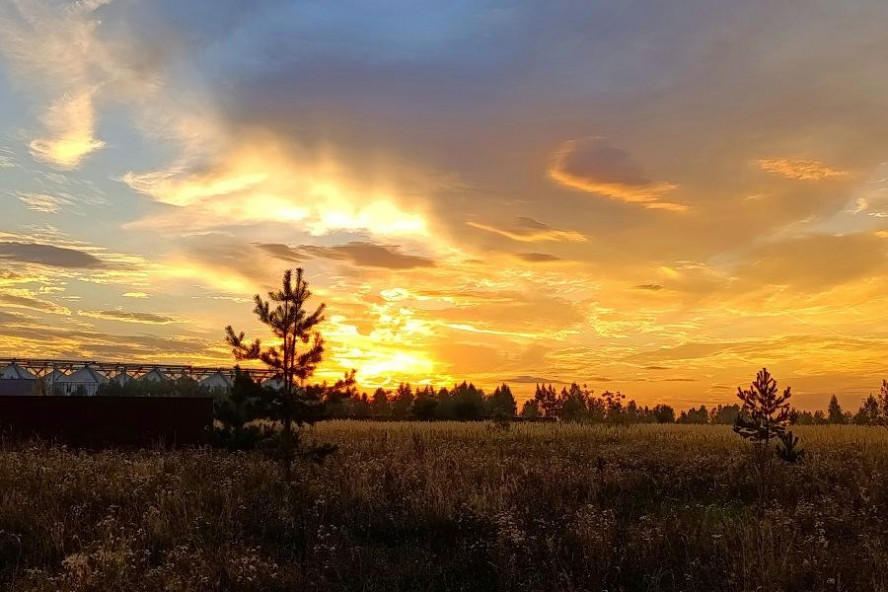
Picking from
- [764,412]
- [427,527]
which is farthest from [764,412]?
[427,527]

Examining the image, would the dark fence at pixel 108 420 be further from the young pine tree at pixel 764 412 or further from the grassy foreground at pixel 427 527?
the young pine tree at pixel 764 412

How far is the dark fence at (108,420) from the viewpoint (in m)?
18.9

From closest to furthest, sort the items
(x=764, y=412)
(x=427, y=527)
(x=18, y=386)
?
(x=427, y=527) → (x=764, y=412) → (x=18, y=386)

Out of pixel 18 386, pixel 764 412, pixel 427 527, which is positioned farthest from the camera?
pixel 18 386

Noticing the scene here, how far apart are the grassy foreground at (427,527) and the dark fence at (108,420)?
448 centimetres

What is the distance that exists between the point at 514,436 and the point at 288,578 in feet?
70.4

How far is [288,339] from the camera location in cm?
1291

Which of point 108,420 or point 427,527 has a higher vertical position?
point 108,420

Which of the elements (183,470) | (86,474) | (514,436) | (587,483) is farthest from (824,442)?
(86,474)

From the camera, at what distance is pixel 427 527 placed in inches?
373

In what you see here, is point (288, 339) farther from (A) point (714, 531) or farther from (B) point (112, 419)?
(B) point (112, 419)

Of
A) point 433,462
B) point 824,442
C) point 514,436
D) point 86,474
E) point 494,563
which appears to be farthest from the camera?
point 514,436

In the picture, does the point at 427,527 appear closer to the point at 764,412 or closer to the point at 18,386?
the point at 764,412

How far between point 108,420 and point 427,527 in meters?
13.5
